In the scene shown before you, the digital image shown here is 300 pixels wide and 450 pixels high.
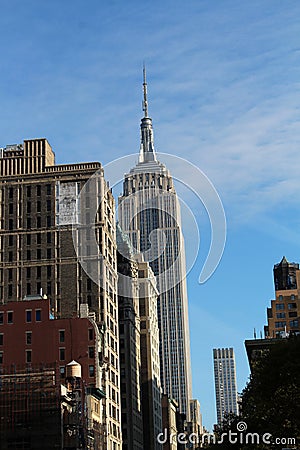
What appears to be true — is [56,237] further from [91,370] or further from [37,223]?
[91,370]

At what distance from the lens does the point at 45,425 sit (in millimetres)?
97188

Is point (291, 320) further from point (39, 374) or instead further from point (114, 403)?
point (39, 374)

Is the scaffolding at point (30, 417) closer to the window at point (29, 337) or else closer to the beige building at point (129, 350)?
the window at point (29, 337)

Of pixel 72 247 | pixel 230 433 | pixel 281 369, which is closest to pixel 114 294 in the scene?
pixel 72 247

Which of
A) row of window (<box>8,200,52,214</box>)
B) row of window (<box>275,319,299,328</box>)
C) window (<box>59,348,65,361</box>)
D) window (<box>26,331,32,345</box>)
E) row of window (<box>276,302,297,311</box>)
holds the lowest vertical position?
window (<box>59,348,65,361</box>)

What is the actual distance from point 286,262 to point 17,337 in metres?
88.0

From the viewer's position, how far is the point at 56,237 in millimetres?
144250

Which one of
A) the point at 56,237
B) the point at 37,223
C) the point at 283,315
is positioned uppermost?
the point at 37,223

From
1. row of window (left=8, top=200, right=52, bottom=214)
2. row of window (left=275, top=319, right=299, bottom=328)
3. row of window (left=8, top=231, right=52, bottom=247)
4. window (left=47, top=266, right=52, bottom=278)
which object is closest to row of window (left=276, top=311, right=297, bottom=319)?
row of window (left=275, top=319, right=299, bottom=328)

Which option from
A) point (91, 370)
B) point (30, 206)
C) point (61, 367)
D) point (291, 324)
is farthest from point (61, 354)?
point (291, 324)

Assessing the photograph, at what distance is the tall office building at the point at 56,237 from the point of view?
139875 mm

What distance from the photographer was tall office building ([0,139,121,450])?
13988 centimetres

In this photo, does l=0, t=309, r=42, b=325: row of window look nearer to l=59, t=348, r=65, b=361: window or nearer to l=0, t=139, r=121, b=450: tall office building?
l=59, t=348, r=65, b=361: window

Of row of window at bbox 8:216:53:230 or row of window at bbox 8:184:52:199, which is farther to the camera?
row of window at bbox 8:184:52:199
